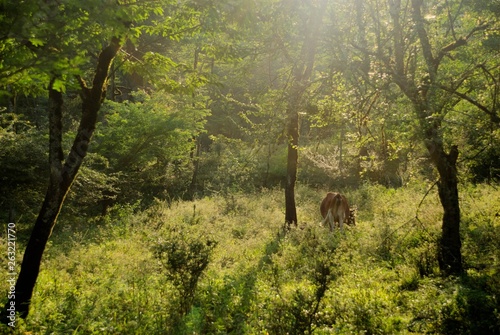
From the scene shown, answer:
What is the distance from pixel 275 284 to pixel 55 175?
15.9 ft

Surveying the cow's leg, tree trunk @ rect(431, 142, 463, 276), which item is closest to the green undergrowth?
tree trunk @ rect(431, 142, 463, 276)

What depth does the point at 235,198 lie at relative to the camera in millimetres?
18344

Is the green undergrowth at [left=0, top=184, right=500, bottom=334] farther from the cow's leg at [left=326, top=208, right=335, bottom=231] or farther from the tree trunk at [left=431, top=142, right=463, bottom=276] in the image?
the cow's leg at [left=326, top=208, right=335, bottom=231]

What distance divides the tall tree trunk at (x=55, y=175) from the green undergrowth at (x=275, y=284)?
44cm

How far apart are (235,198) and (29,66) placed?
14738mm

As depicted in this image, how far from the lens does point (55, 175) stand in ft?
21.1

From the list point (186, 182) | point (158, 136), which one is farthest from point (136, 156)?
point (186, 182)

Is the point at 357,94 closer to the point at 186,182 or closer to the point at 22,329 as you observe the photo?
the point at 22,329

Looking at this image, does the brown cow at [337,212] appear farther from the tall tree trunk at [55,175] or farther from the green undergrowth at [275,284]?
the tall tree trunk at [55,175]

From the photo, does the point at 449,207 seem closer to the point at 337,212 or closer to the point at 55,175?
the point at 337,212

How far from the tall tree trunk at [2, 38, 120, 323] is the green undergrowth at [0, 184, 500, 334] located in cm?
44

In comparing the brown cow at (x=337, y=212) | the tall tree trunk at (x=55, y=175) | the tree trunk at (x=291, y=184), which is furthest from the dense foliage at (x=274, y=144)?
the brown cow at (x=337, y=212)

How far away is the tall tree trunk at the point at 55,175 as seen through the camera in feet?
20.6

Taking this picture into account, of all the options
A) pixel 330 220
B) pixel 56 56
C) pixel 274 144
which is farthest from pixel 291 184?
pixel 56 56
